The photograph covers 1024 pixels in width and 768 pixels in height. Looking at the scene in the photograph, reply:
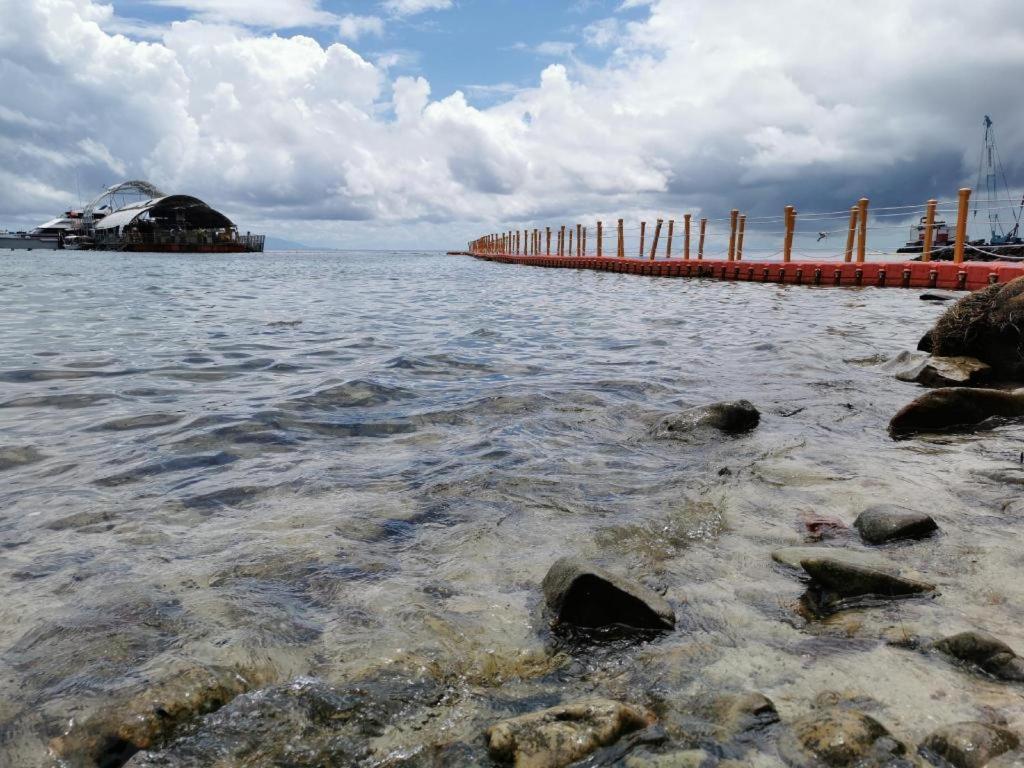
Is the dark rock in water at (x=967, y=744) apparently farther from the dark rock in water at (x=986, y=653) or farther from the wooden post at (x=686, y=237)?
the wooden post at (x=686, y=237)

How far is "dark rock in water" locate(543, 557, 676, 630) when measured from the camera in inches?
97.5

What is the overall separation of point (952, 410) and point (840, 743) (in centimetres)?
404

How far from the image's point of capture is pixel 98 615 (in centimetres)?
255

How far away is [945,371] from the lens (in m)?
6.32

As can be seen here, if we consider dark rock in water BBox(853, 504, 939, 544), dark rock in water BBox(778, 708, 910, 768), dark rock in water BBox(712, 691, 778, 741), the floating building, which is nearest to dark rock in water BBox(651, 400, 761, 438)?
dark rock in water BBox(853, 504, 939, 544)

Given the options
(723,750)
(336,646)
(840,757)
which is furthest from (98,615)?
(840,757)

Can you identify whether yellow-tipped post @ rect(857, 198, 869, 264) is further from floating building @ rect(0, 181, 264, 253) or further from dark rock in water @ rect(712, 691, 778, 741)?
floating building @ rect(0, 181, 264, 253)

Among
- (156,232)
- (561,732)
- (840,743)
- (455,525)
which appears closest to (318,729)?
(561,732)

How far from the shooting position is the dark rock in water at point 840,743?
5.71 feet

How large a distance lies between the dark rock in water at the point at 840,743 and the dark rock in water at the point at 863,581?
2.74ft

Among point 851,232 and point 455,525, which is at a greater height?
point 851,232

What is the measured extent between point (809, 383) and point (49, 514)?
628 centimetres

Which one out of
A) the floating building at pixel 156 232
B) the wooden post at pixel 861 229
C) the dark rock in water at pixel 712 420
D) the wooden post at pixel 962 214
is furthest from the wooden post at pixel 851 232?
the floating building at pixel 156 232

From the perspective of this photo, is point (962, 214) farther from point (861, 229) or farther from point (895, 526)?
point (895, 526)
